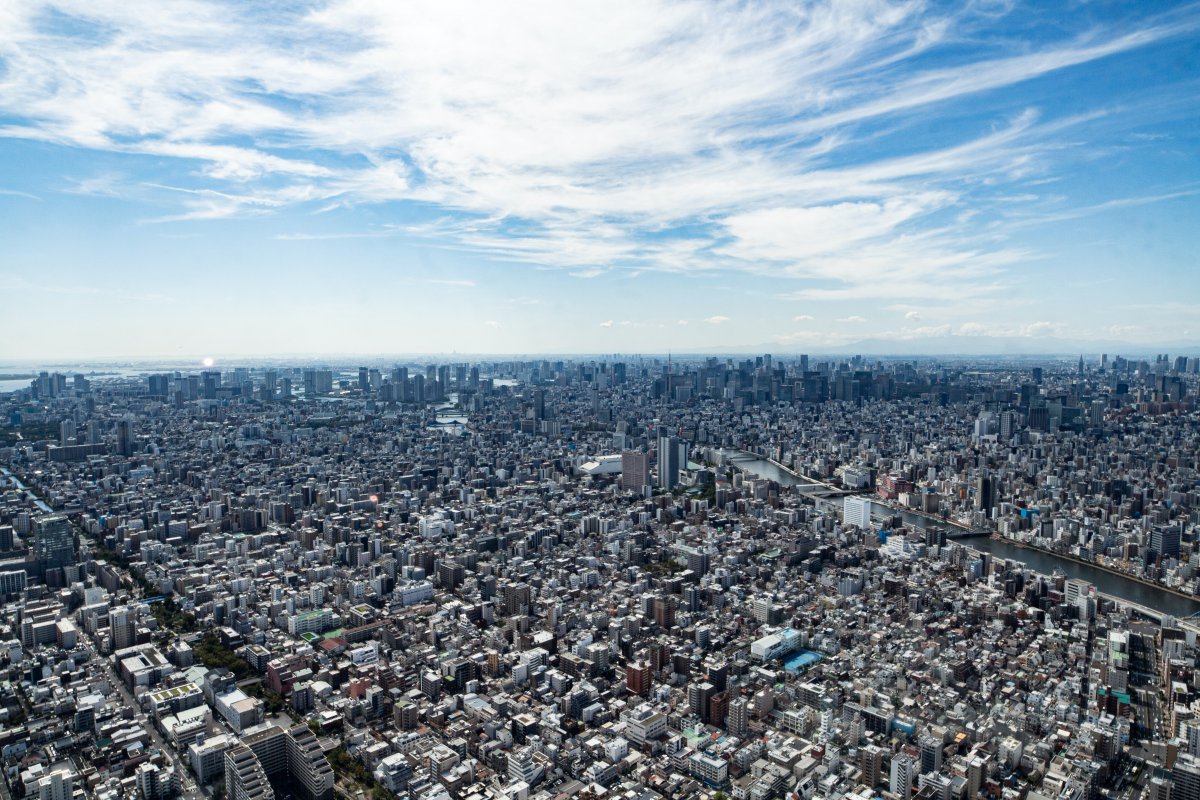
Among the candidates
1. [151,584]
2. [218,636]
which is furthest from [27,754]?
[151,584]

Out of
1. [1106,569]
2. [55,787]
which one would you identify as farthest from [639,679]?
[1106,569]

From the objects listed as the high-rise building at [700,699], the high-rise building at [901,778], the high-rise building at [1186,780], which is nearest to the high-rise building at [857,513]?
the high-rise building at [700,699]

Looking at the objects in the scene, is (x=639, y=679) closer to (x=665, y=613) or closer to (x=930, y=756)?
(x=665, y=613)

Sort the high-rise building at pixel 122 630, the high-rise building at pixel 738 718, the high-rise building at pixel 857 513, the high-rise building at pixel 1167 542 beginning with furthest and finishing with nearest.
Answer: the high-rise building at pixel 857 513, the high-rise building at pixel 1167 542, the high-rise building at pixel 122 630, the high-rise building at pixel 738 718

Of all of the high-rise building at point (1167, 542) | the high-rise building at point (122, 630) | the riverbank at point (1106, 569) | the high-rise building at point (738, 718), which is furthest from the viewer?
the high-rise building at point (1167, 542)

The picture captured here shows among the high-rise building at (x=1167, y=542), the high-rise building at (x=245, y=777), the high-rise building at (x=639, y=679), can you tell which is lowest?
the high-rise building at (x=639, y=679)

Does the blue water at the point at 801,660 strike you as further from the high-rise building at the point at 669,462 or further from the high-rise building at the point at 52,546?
the high-rise building at the point at 52,546

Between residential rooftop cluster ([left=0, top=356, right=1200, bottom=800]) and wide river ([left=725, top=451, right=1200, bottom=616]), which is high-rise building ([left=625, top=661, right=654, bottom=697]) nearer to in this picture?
residential rooftop cluster ([left=0, top=356, right=1200, bottom=800])
